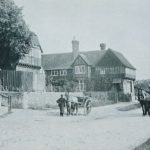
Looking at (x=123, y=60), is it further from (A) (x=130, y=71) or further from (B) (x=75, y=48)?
(B) (x=75, y=48)

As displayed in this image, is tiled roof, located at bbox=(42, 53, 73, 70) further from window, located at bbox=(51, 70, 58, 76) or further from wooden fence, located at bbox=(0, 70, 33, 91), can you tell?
wooden fence, located at bbox=(0, 70, 33, 91)

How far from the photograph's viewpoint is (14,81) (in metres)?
35.5

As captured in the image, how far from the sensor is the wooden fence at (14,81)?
1367 inches

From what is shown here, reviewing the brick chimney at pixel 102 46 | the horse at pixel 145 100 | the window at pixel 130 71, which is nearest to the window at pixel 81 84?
the window at pixel 130 71

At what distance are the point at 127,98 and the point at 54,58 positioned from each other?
21500mm

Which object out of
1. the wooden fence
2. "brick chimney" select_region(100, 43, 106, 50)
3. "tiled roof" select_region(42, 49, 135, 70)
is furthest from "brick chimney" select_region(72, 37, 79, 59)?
the wooden fence

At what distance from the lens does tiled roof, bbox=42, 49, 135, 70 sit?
6836 centimetres

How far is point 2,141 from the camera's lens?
11398 millimetres

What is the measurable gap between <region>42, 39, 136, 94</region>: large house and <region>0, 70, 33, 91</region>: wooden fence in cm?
2525

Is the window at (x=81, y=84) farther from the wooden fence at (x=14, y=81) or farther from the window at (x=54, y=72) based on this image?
the wooden fence at (x=14, y=81)

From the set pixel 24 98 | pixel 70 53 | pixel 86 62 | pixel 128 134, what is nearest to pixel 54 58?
pixel 70 53

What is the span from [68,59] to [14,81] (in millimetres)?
Result: 35411

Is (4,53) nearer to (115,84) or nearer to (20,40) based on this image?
(20,40)

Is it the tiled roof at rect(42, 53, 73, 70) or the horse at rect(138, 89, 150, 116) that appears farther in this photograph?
the tiled roof at rect(42, 53, 73, 70)
